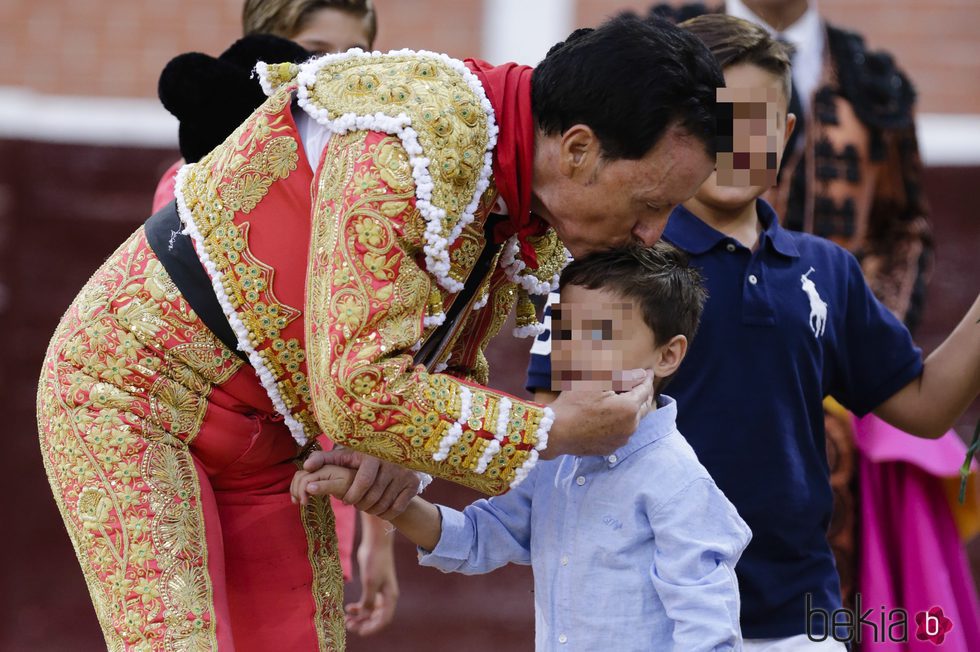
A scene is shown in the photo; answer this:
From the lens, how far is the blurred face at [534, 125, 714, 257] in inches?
92.2

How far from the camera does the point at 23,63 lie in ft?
21.2

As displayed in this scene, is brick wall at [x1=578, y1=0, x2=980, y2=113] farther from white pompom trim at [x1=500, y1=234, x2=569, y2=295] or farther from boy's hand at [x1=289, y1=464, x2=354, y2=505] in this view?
boy's hand at [x1=289, y1=464, x2=354, y2=505]

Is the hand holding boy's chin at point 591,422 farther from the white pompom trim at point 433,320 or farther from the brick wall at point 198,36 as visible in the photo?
the brick wall at point 198,36

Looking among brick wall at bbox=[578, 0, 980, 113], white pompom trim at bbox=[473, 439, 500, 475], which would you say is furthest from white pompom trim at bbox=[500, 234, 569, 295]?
brick wall at bbox=[578, 0, 980, 113]

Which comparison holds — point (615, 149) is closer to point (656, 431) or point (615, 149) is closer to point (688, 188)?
point (688, 188)

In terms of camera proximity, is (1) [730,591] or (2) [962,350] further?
(2) [962,350]

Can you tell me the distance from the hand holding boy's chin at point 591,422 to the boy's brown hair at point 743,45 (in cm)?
94

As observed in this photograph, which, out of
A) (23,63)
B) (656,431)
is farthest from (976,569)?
(23,63)

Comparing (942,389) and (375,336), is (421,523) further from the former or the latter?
(942,389)

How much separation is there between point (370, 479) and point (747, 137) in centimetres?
83

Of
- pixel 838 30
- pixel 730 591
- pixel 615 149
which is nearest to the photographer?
pixel 615 149

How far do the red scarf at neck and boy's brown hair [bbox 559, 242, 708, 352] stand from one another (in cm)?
23

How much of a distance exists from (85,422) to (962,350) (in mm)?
1658

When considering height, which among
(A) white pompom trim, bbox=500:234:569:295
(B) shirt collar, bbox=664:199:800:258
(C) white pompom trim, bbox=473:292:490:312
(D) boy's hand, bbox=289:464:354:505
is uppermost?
(A) white pompom trim, bbox=500:234:569:295
